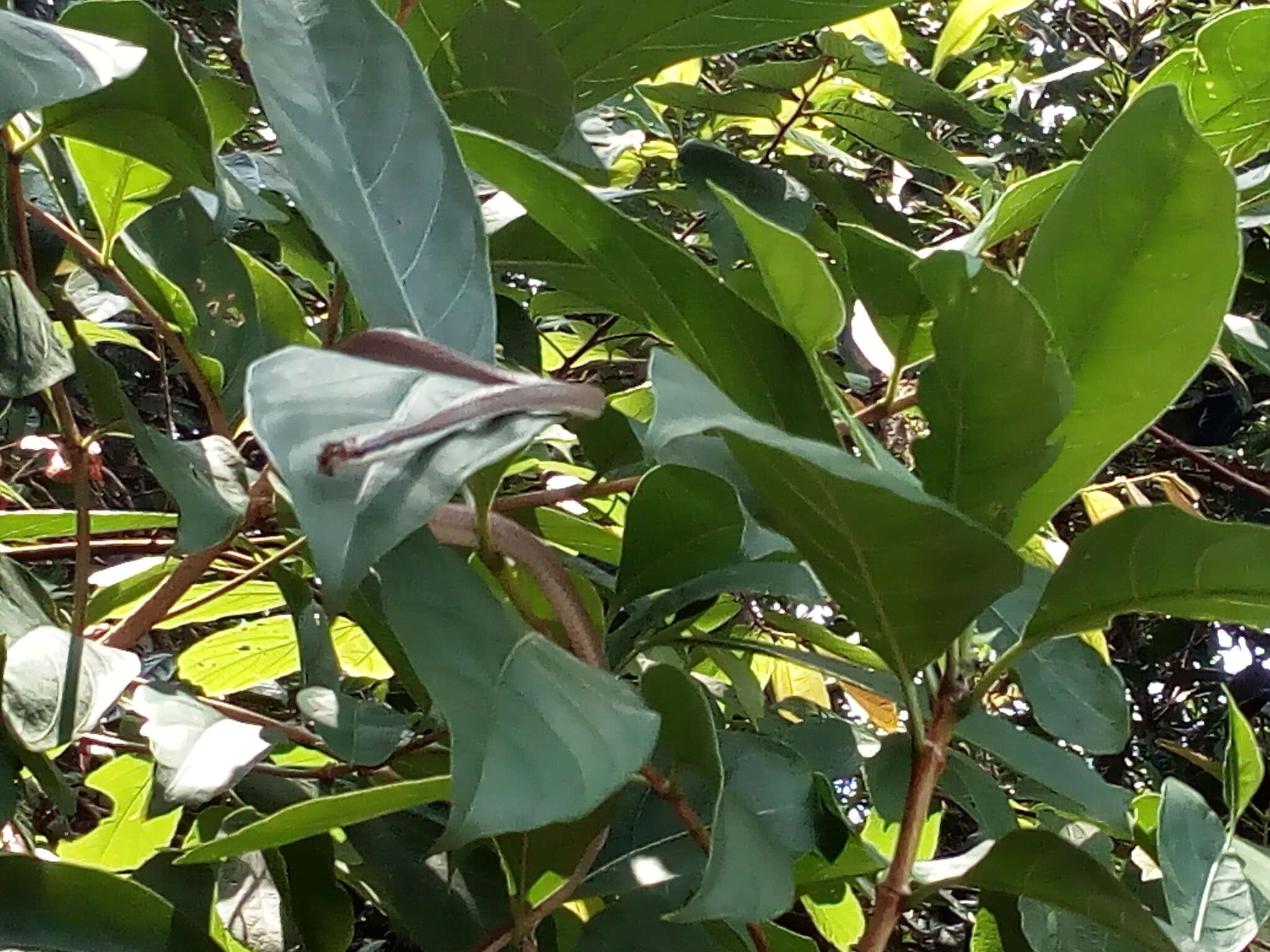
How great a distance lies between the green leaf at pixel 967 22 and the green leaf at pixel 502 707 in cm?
94

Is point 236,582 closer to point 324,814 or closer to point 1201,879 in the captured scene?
point 324,814

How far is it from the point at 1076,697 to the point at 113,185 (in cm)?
51

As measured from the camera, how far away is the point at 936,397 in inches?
13.1

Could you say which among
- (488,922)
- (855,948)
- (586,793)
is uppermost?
(586,793)

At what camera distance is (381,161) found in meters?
0.35

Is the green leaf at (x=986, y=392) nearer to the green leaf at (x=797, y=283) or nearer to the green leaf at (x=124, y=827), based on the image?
the green leaf at (x=797, y=283)

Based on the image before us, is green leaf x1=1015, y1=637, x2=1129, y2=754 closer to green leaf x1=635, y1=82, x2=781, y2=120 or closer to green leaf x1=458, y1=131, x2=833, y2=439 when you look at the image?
green leaf x1=458, y1=131, x2=833, y2=439

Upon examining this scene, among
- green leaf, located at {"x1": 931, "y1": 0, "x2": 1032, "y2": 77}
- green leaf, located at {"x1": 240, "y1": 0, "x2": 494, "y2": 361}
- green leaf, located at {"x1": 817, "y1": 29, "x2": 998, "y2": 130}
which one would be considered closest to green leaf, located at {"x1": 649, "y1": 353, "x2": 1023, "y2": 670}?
green leaf, located at {"x1": 240, "y1": 0, "x2": 494, "y2": 361}

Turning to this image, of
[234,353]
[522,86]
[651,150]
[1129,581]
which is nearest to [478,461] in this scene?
[1129,581]

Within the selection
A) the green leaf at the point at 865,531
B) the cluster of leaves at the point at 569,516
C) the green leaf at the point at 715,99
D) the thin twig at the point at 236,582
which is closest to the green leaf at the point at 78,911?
the cluster of leaves at the point at 569,516

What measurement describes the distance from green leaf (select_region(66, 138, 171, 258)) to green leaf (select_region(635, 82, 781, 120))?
1.55ft

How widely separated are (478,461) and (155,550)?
1.95ft

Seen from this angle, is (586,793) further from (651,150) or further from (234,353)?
(651,150)

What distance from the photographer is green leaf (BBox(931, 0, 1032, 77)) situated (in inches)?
41.7
